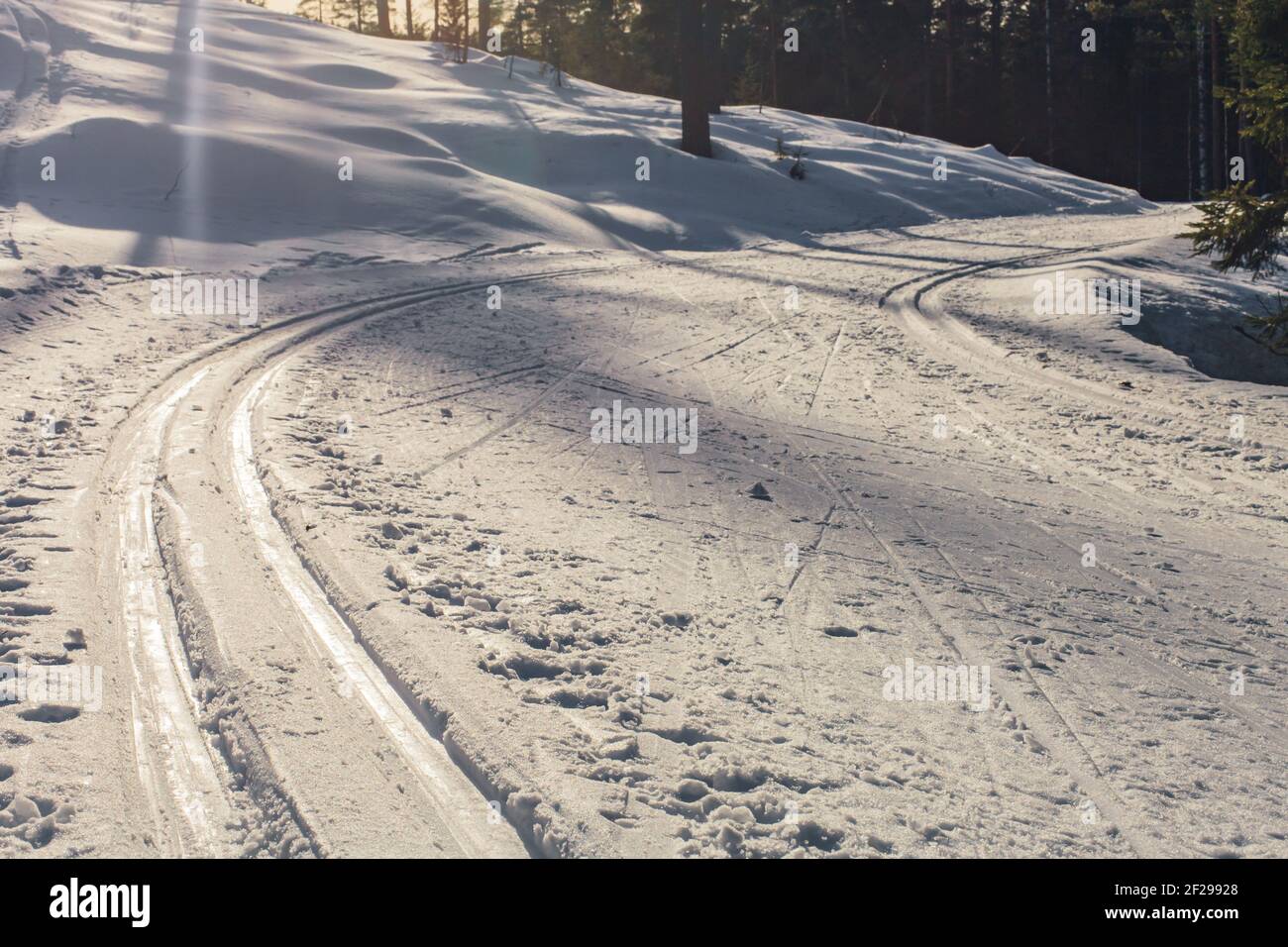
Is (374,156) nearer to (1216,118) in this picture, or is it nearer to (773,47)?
(773,47)

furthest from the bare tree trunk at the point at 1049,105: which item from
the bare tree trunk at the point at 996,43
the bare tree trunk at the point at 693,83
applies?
the bare tree trunk at the point at 693,83

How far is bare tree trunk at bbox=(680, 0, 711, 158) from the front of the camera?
22578 mm

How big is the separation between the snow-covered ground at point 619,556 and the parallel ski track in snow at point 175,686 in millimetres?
17

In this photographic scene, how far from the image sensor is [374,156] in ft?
62.8

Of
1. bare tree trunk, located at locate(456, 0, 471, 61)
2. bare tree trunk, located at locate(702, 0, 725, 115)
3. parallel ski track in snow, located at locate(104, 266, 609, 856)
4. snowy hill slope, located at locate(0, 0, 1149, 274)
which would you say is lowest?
parallel ski track in snow, located at locate(104, 266, 609, 856)

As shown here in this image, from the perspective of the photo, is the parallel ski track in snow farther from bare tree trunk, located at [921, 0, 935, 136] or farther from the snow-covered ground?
bare tree trunk, located at [921, 0, 935, 136]

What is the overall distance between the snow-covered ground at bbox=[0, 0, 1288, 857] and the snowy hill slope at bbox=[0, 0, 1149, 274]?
765 millimetres

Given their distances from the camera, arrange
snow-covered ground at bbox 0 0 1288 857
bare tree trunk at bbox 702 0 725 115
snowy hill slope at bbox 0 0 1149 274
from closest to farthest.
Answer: snow-covered ground at bbox 0 0 1288 857 → snowy hill slope at bbox 0 0 1149 274 → bare tree trunk at bbox 702 0 725 115

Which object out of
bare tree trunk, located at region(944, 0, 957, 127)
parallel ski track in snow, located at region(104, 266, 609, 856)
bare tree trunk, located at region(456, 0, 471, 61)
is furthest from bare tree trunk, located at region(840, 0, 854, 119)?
parallel ski track in snow, located at region(104, 266, 609, 856)

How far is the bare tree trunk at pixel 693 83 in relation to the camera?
22578 mm

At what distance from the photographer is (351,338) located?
979 cm

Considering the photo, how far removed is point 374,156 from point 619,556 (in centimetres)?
1587

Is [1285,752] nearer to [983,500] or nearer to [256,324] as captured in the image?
[983,500]

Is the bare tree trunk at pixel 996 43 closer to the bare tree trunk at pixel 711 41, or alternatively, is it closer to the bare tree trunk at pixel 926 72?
the bare tree trunk at pixel 926 72
